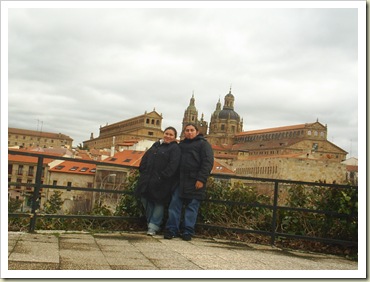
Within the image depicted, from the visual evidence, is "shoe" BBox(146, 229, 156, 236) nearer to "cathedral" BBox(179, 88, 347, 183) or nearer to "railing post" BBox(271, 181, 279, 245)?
"railing post" BBox(271, 181, 279, 245)

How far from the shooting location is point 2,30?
3.47 m

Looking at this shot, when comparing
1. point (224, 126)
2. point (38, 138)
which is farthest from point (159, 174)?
point (38, 138)

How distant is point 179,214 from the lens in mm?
4832

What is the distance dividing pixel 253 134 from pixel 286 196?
340 feet

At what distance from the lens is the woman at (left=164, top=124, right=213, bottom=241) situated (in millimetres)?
4695

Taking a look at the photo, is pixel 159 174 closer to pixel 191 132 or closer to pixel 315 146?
pixel 191 132

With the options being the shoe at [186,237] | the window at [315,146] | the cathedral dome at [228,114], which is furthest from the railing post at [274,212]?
the cathedral dome at [228,114]

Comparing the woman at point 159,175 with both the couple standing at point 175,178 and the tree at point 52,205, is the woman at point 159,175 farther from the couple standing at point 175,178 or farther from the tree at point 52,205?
the tree at point 52,205

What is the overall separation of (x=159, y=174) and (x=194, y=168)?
1.35 ft

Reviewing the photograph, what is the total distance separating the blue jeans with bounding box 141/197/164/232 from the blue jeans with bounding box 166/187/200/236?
112mm

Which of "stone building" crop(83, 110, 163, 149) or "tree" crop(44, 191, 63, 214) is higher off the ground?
"stone building" crop(83, 110, 163, 149)

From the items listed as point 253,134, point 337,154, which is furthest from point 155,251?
point 253,134

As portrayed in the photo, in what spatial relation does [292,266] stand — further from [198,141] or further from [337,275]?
[198,141]

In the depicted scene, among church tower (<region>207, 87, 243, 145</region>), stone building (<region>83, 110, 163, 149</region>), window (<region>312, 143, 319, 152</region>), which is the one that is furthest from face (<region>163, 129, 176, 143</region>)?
church tower (<region>207, 87, 243, 145</region>)
